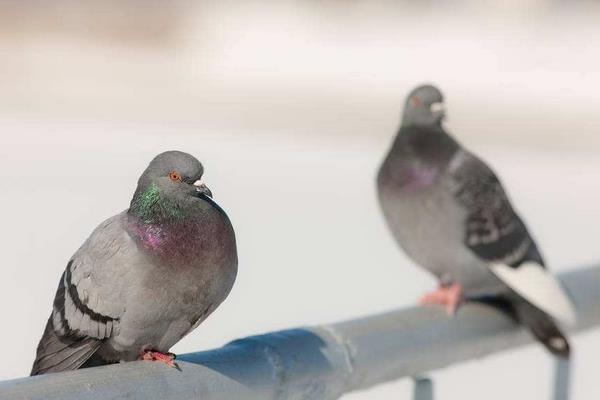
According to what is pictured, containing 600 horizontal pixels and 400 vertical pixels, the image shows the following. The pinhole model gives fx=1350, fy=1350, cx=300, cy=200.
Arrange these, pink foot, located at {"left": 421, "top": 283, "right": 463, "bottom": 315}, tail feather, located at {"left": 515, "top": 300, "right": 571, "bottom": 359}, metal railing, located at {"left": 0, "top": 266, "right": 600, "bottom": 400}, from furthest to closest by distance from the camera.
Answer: pink foot, located at {"left": 421, "top": 283, "right": 463, "bottom": 315} → tail feather, located at {"left": 515, "top": 300, "right": 571, "bottom": 359} → metal railing, located at {"left": 0, "top": 266, "right": 600, "bottom": 400}

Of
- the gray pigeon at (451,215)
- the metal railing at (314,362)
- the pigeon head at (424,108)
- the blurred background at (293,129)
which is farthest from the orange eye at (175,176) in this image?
the pigeon head at (424,108)

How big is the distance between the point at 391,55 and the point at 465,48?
35.8 inches

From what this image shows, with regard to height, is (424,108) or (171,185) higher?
(424,108)

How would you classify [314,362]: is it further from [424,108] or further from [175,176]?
[424,108]

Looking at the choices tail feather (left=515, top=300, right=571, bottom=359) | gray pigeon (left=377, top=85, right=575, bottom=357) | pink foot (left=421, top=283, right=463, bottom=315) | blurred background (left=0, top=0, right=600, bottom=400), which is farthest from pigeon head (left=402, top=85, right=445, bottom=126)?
tail feather (left=515, top=300, right=571, bottom=359)

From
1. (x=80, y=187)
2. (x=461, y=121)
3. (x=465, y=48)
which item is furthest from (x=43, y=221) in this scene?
(x=465, y=48)

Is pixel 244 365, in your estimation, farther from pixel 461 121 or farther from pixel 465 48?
pixel 465 48

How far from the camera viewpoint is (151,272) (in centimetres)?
280

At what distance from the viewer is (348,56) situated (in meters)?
16.8

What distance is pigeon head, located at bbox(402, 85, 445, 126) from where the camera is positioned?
4.71 metres

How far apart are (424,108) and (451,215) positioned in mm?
Result: 456

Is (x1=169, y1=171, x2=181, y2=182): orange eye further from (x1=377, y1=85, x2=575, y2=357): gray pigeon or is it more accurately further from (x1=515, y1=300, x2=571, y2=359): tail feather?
(x1=377, y1=85, x2=575, y2=357): gray pigeon

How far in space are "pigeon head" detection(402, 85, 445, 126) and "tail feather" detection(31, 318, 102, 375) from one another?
208 cm

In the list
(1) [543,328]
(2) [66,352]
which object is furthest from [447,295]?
(2) [66,352]
